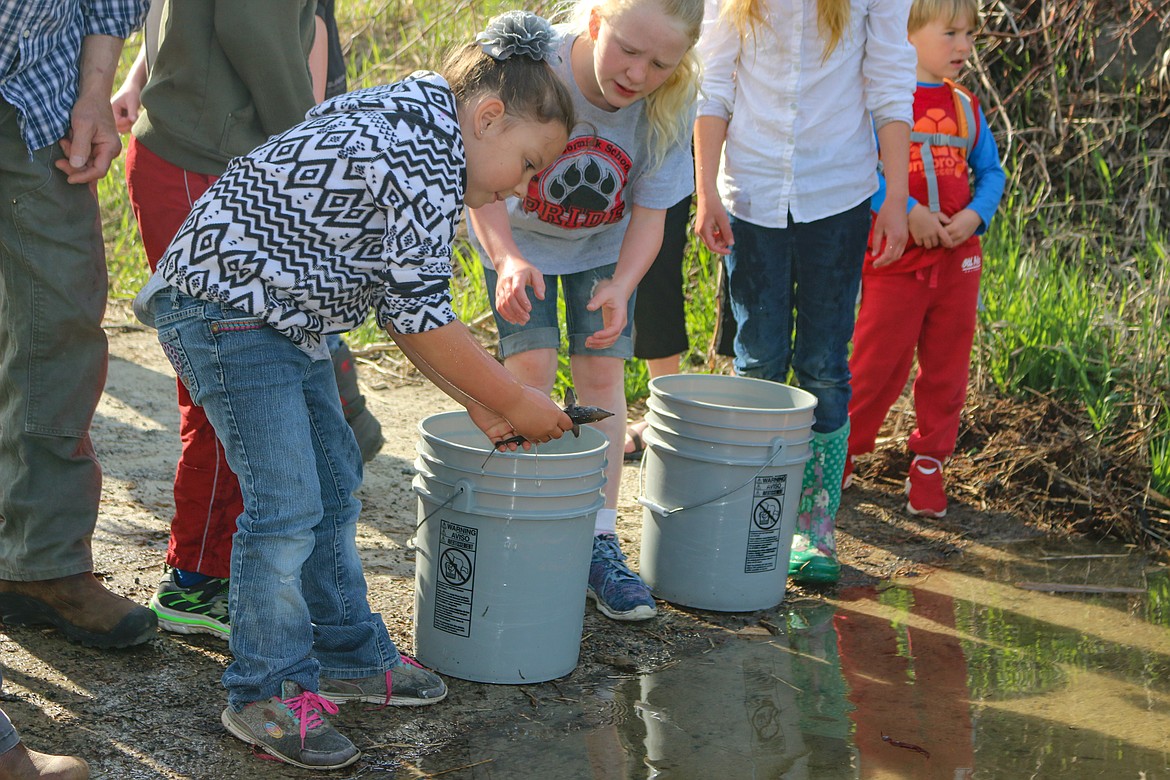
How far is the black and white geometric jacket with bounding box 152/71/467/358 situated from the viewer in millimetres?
2234

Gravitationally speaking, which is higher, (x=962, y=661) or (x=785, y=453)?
(x=785, y=453)

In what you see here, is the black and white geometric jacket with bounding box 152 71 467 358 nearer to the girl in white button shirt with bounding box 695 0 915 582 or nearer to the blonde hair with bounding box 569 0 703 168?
the blonde hair with bounding box 569 0 703 168

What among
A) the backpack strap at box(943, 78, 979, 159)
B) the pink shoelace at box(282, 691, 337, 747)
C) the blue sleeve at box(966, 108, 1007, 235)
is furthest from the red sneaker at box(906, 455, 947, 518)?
the pink shoelace at box(282, 691, 337, 747)

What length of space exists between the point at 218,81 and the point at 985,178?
101 inches

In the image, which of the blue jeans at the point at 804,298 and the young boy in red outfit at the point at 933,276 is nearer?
the blue jeans at the point at 804,298

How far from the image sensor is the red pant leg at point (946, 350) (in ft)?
13.4

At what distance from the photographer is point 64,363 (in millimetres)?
2729

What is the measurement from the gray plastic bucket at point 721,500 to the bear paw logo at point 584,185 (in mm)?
556

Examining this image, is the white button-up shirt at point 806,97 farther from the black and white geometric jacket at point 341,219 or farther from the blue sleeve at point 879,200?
the black and white geometric jacket at point 341,219

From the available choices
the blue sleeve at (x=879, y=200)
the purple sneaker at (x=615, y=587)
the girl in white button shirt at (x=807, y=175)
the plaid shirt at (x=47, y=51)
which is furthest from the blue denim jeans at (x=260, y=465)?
the blue sleeve at (x=879, y=200)

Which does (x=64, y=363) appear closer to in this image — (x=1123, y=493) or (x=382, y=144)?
(x=382, y=144)

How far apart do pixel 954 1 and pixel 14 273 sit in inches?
119

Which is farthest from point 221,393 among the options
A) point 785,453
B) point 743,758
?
point 785,453

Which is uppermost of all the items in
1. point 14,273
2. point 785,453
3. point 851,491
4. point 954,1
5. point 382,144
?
point 954,1
